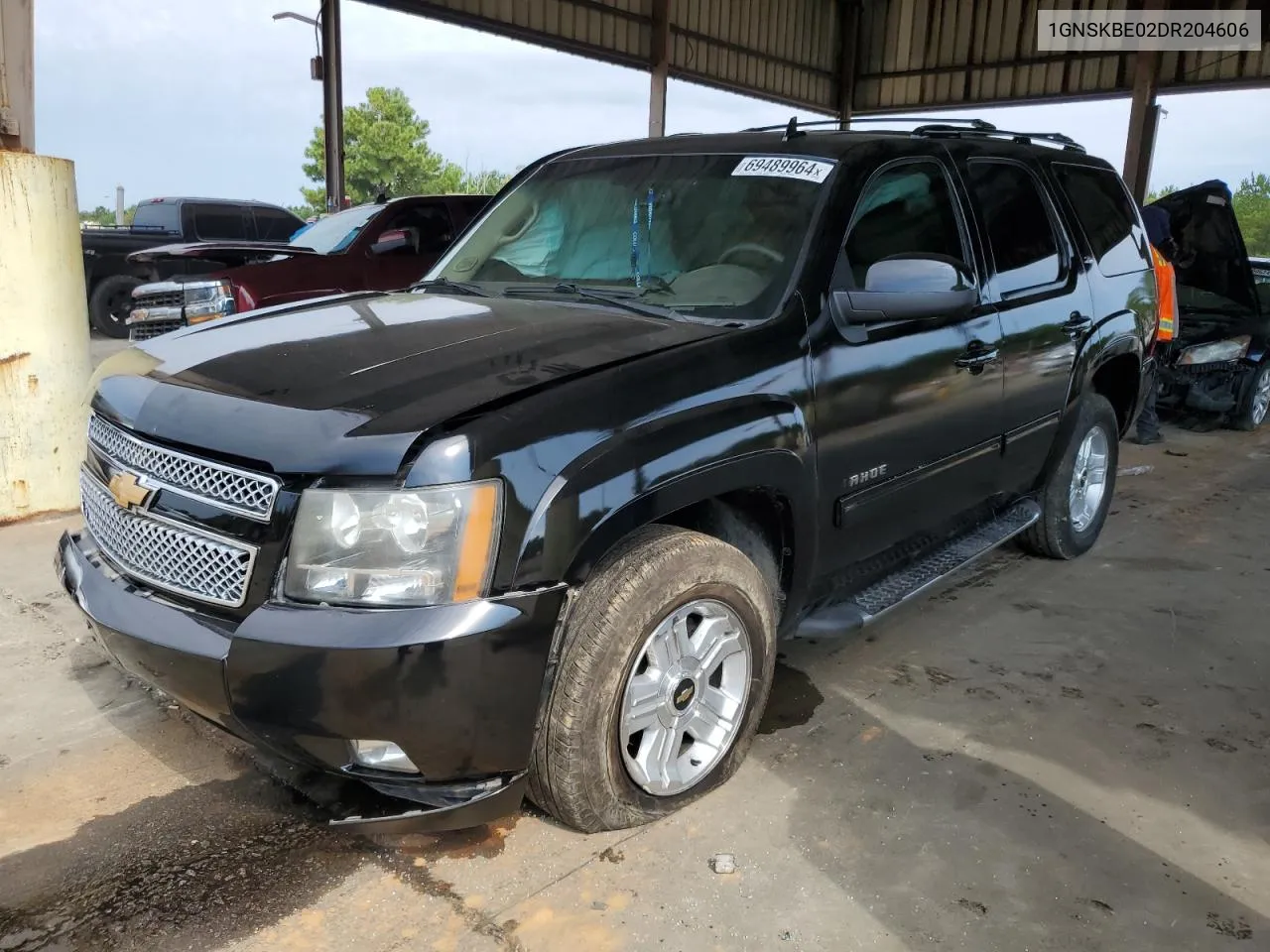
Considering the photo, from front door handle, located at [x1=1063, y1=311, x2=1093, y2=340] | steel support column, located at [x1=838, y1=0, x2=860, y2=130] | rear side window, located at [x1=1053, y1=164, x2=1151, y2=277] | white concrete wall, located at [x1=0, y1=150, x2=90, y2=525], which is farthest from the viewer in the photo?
steel support column, located at [x1=838, y1=0, x2=860, y2=130]

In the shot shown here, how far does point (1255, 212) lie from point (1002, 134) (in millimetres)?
26487

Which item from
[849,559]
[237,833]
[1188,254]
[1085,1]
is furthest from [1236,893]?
[1085,1]

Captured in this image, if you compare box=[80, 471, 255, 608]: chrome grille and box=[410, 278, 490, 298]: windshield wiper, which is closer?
box=[80, 471, 255, 608]: chrome grille

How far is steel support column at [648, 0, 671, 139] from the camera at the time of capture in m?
16.5

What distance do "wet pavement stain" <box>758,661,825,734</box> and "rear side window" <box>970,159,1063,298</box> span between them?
1593 millimetres

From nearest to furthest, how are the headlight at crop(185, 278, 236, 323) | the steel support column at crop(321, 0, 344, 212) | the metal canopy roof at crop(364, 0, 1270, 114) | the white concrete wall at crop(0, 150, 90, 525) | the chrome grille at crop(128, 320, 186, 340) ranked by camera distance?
1. the white concrete wall at crop(0, 150, 90, 525)
2. the headlight at crop(185, 278, 236, 323)
3. the chrome grille at crop(128, 320, 186, 340)
4. the steel support column at crop(321, 0, 344, 212)
5. the metal canopy roof at crop(364, 0, 1270, 114)

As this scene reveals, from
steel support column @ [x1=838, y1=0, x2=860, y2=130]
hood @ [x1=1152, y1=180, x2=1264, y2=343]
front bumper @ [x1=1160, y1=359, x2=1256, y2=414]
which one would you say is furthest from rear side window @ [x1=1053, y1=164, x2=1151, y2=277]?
steel support column @ [x1=838, y1=0, x2=860, y2=130]

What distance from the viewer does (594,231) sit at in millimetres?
3428

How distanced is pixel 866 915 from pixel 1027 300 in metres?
2.45

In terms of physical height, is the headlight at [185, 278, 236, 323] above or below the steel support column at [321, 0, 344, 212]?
below

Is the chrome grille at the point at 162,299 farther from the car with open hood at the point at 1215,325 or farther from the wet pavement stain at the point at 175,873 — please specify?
the car with open hood at the point at 1215,325

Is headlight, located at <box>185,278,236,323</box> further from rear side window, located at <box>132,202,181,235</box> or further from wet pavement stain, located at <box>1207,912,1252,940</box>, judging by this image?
rear side window, located at <box>132,202,181,235</box>

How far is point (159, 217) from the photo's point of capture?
1381cm

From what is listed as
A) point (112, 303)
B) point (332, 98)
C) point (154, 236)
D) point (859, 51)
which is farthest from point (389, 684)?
point (859, 51)
